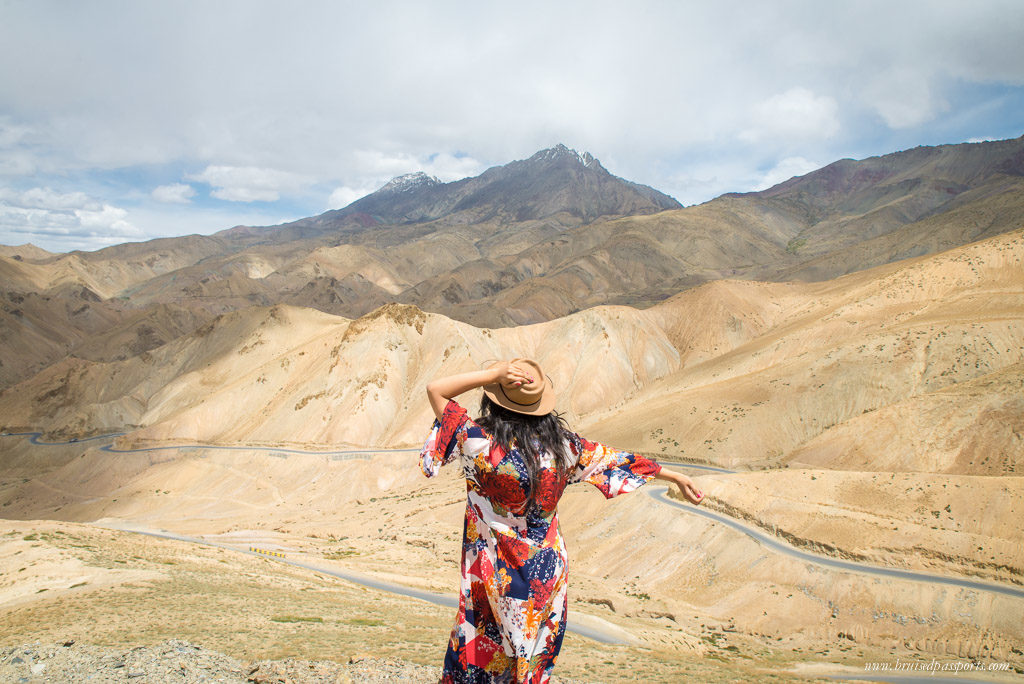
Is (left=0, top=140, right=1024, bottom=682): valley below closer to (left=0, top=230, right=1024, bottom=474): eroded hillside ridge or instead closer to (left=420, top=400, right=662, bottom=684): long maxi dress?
(left=0, top=230, right=1024, bottom=474): eroded hillside ridge

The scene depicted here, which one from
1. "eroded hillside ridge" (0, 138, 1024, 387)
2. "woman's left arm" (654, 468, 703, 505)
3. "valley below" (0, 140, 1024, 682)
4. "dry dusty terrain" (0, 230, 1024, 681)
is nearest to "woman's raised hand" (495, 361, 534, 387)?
"woman's left arm" (654, 468, 703, 505)

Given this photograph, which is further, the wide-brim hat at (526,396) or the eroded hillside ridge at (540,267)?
the eroded hillside ridge at (540,267)

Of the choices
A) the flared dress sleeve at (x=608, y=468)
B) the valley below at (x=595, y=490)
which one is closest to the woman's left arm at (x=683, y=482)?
the flared dress sleeve at (x=608, y=468)

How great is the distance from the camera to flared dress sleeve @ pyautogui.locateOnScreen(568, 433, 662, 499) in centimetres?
446

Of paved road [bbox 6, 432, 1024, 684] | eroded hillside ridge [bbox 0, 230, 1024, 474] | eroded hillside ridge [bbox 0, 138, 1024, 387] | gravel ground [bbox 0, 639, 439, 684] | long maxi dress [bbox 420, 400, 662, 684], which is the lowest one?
paved road [bbox 6, 432, 1024, 684]

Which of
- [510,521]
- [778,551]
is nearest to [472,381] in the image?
[510,521]

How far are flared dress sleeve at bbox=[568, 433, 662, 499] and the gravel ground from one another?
12.8 ft

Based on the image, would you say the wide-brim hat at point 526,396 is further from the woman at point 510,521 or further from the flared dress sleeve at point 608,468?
the flared dress sleeve at point 608,468

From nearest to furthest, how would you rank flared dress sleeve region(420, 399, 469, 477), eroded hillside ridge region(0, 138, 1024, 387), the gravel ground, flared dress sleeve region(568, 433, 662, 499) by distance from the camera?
flared dress sleeve region(420, 399, 469, 477)
flared dress sleeve region(568, 433, 662, 499)
the gravel ground
eroded hillside ridge region(0, 138, 1024, 387)

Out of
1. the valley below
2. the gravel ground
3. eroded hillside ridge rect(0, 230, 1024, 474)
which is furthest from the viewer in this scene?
eroded hillside ridge rect(0, 230, 1024, 474)

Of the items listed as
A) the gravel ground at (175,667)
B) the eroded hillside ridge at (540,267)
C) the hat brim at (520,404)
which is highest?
the eroded hillside ridge at (540,267)

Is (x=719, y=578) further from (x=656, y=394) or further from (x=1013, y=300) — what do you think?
(x=1013, y=300)

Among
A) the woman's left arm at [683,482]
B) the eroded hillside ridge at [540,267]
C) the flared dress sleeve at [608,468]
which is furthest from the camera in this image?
the eroded hillside ridge at [540,267]

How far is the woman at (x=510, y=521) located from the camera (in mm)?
4156
